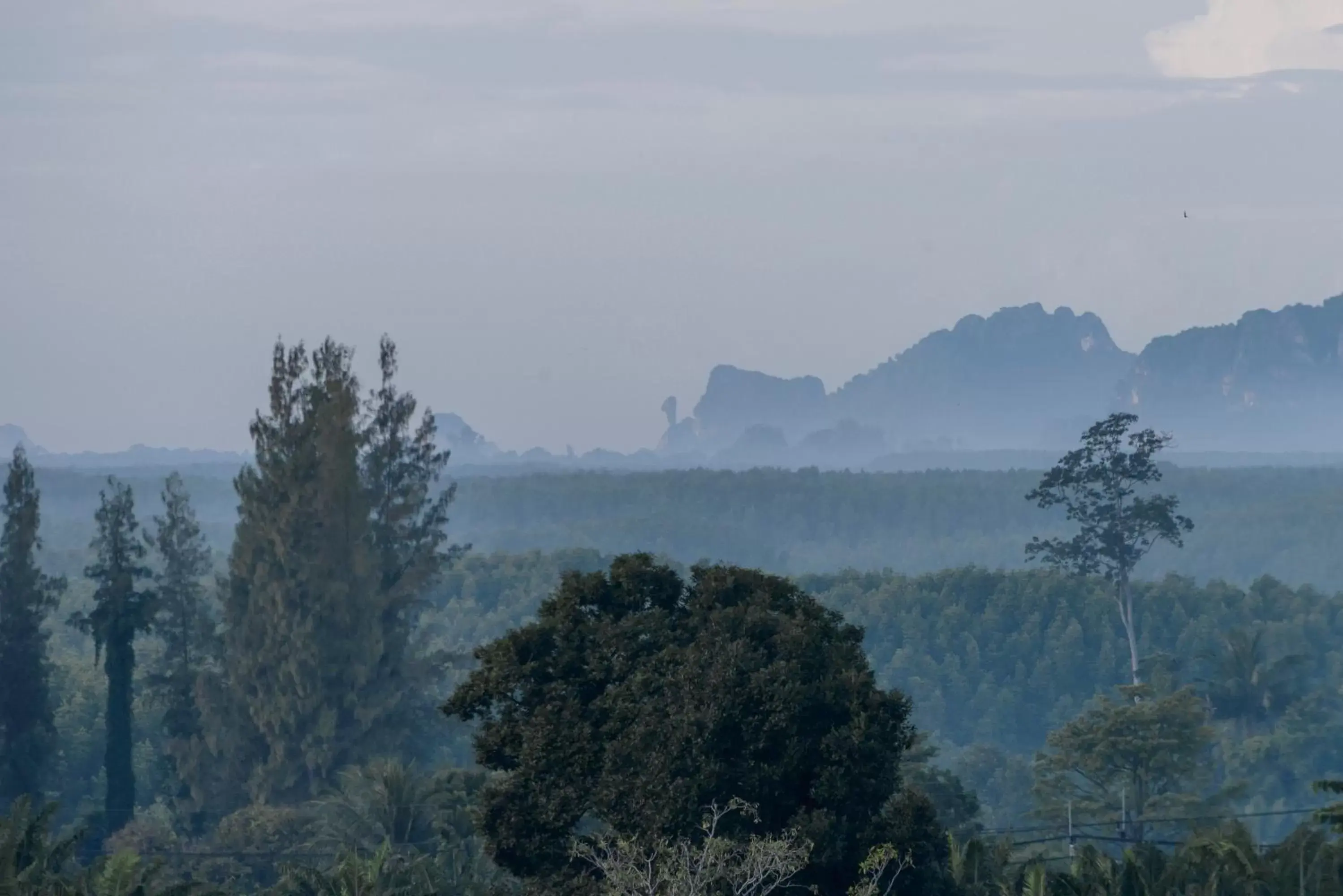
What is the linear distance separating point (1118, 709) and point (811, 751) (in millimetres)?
36694

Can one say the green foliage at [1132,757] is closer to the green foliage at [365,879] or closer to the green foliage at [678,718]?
the green foliage at [365,879]

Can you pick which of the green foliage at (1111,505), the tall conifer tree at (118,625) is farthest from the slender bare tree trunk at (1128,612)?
the tall conifer tree at (118,625)

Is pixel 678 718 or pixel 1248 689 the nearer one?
pixel 678 718

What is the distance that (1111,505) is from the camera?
81.2 metres

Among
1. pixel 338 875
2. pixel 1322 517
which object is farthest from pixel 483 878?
pixel 1322 517

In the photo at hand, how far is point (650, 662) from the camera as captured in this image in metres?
28.2

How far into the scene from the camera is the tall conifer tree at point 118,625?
61.4 meters

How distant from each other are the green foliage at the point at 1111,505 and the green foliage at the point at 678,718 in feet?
158

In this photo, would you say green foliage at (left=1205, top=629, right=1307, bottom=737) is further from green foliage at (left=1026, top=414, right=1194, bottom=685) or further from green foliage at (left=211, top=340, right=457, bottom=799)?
green foliage at (left=211, top=340, right=457, bottom=799)

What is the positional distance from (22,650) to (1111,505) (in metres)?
42.6

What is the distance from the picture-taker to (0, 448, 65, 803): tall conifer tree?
60719 millimetres

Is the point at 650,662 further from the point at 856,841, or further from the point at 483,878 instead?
the point at 483,878

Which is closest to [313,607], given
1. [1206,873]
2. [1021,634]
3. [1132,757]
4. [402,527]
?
[402,527]

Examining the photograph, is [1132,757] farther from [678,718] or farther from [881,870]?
[881,870]
